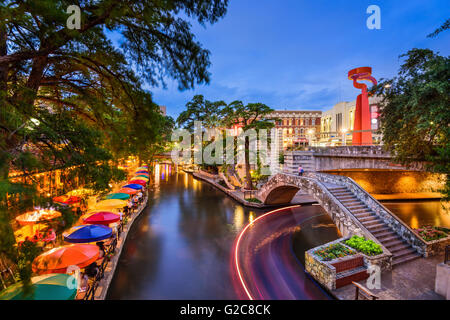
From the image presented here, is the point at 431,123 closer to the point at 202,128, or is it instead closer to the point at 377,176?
the point at 377,176

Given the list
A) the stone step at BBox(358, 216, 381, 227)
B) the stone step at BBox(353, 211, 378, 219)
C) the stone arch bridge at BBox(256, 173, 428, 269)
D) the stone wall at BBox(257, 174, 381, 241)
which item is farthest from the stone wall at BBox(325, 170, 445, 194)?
the stone step at BBox(358, 216, 381, 227)

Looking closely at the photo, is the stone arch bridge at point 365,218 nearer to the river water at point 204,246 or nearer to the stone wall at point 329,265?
the stone wall at point 329,265

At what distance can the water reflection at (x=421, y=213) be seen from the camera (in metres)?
17.0

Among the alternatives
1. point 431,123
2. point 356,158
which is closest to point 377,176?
point 356,158

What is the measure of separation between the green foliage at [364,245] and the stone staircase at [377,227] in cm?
122

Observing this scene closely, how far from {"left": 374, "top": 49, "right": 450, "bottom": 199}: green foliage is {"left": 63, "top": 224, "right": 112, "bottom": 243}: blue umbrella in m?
15.1

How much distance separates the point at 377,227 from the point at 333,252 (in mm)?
4125

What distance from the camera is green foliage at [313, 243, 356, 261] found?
30.7 ft

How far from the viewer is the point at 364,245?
9.97 metres

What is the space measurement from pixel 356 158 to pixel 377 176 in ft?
43.0

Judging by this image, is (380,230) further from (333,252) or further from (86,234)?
(86,234)

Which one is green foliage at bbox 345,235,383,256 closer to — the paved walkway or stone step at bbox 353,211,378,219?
the paved walkway

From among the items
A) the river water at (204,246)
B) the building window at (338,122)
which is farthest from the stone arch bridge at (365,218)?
the building window at (338,122)
